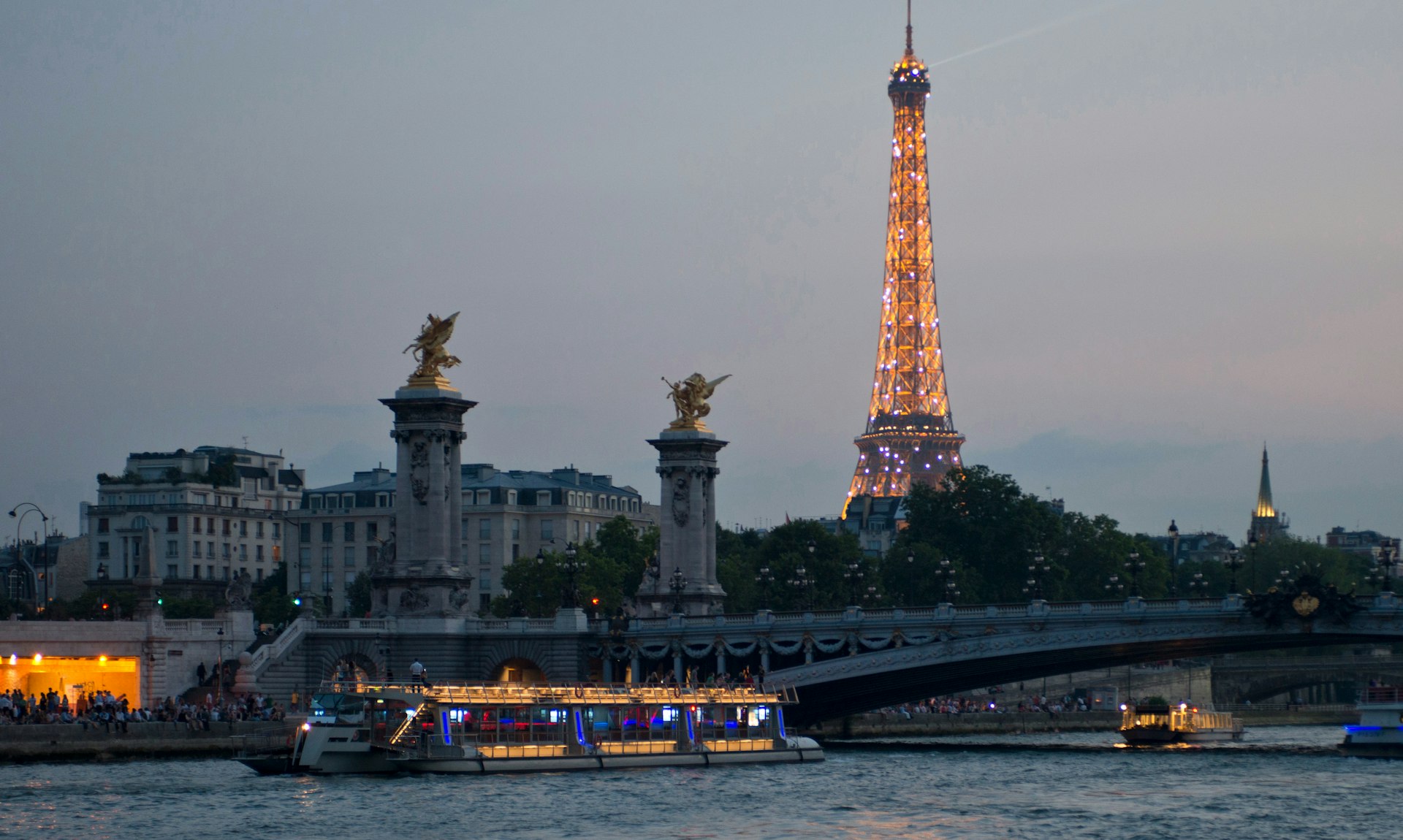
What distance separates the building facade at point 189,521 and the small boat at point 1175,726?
76079mm

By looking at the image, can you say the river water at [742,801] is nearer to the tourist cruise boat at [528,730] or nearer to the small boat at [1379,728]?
the tourist cruise boat at [528,730]

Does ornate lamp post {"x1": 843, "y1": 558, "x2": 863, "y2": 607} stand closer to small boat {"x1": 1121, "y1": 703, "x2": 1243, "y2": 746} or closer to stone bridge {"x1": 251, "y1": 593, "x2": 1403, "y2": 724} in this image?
stone bridge {"x1": 251, "y1": 593, "x2": 1403, "y2": 724}

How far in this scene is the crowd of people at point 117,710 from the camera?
80.4m

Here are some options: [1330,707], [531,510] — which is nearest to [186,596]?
[531,510]

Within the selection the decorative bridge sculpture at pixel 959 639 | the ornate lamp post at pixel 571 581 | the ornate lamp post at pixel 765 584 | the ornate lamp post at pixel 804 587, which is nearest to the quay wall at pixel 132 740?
the ornate lamp post at pixel 571 581

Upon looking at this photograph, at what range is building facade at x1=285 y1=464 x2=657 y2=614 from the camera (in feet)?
536

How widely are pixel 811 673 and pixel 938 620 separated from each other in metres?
5.33

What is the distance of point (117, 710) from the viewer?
8262 centimetres

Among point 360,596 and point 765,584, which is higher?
point 360,596

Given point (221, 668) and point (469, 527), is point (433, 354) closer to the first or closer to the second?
point (221, 668)

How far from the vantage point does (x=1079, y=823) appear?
6384 cm

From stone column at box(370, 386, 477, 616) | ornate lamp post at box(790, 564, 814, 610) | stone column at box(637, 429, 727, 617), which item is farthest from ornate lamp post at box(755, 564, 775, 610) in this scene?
stone column at box(370, 386, 477, 616)

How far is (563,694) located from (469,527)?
87347 millimetres

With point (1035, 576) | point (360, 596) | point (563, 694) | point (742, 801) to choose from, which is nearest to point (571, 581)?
point (563, 694)
